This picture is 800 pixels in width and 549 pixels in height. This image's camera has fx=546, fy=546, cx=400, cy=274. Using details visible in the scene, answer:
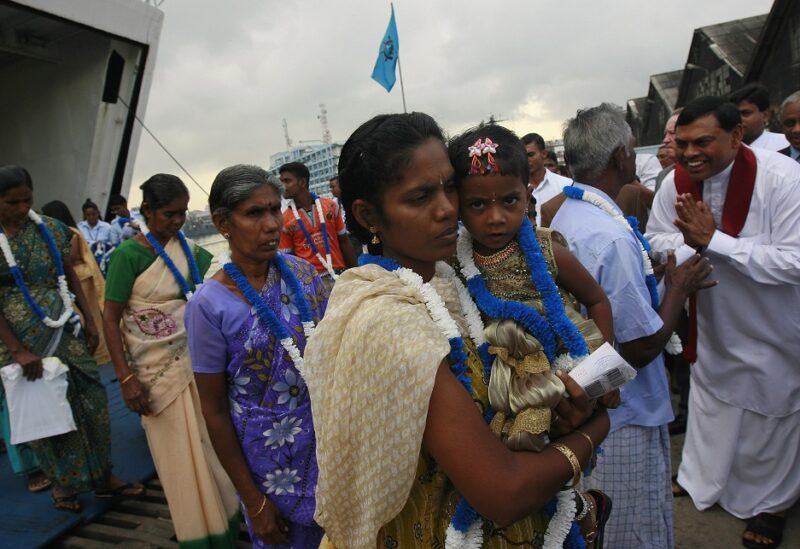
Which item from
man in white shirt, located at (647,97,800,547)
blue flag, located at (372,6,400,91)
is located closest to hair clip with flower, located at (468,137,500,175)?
man in white shirt, located at (647,97,800,547)

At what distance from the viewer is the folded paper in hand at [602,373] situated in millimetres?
1212

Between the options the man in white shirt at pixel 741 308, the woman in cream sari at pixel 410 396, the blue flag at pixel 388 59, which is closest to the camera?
the woman in cream sari at pixel 410 396

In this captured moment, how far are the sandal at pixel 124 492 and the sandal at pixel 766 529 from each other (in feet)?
12.6

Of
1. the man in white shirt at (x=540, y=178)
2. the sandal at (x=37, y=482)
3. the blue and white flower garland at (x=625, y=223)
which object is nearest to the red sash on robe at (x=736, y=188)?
the blue and white flower garland at (x=625, y=223)

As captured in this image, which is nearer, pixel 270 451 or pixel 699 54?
pixel 270 451

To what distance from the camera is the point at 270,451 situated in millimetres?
2098

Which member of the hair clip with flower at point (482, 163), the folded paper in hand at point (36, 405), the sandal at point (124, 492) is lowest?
the sandal at point (124, 492)

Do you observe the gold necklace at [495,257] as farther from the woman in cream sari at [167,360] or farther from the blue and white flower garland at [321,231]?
the blue and white flower garland at [321,231]

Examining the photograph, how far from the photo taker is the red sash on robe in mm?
2732

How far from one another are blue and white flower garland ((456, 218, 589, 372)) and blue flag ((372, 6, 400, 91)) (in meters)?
7.44

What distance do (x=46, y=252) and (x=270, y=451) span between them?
2.78 meters

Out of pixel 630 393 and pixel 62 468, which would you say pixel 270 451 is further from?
pixel 62 468

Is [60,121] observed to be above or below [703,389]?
above

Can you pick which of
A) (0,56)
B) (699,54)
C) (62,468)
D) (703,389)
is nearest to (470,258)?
(703,389)
